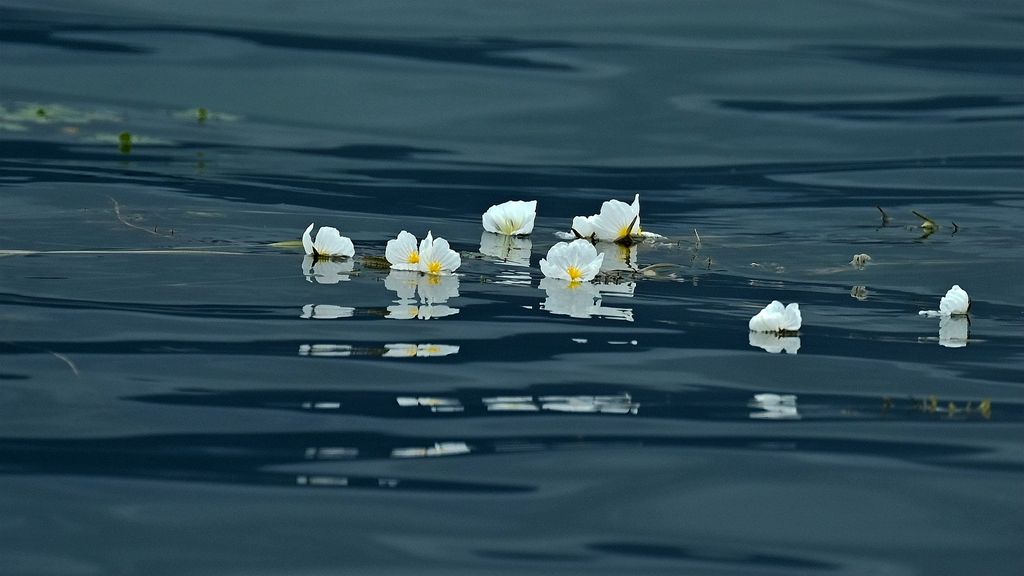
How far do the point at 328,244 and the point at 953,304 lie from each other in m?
1.37

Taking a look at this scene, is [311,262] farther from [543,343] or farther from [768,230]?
[768,230]

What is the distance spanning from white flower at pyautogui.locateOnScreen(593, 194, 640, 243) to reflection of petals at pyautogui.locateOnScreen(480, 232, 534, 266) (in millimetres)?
185

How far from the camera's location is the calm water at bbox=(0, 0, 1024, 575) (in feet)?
5.76

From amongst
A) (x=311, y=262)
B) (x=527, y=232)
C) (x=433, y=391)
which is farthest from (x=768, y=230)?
(x=433, y=391)

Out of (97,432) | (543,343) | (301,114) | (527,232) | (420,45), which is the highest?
(420,45)

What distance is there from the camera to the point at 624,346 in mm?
2492

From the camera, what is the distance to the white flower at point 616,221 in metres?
3.55

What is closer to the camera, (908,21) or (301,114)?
(301,114)

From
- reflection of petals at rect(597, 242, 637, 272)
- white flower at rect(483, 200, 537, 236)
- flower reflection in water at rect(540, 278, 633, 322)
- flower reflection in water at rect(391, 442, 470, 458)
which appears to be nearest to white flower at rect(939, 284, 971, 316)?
flower reflection in water at rect(540, 278, 633, 322)

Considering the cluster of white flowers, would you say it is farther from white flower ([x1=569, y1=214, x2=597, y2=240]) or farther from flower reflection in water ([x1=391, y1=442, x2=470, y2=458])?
flower reflection in water ([x1=391, y1=442, x2=470, y2=458])

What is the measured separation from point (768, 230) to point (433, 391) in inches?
76.3

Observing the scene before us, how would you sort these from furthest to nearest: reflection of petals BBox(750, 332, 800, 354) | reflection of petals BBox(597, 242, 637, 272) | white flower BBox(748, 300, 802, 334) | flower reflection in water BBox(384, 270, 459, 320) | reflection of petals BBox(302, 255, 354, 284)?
reflection of petals BBox(597, 242, 637, 272) < reflection of petals BBox(302, 255, 354, 284) < flower reflection in water BBox(384, 270, 459, 320) < white flower BBox(748, 300, 802, 334) < reflection of petals BBox(750, 332, 800, 354)

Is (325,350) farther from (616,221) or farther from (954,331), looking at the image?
(616,221)

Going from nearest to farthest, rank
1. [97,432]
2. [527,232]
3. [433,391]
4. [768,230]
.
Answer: [97,432] → [433,391] → [527,232] → [768,230]
